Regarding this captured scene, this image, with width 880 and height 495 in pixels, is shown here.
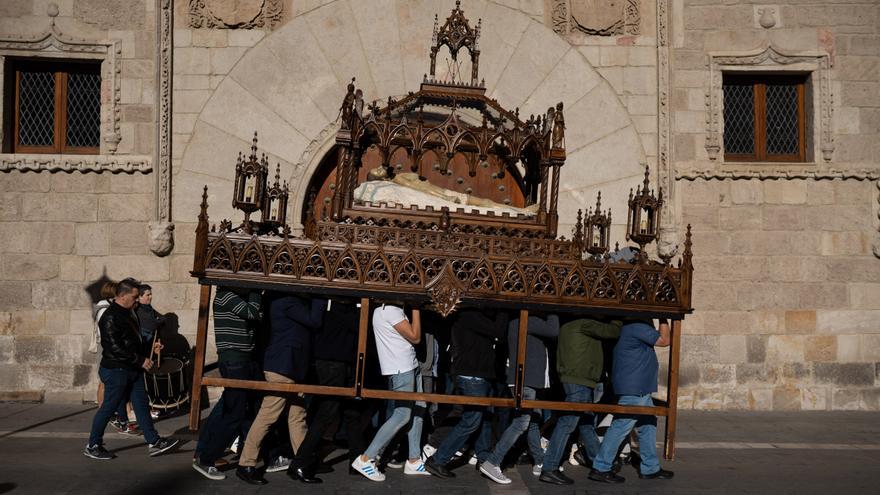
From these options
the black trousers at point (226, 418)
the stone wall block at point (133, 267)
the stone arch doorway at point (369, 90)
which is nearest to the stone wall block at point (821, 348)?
the stone arch doorway at point (369, 90)

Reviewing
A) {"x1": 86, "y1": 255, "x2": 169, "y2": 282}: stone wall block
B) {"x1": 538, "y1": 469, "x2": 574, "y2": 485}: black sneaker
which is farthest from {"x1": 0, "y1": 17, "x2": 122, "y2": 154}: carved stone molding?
{"x1": 538, "y1": 469, "x2": 574, "y2": 485}: black sneaker

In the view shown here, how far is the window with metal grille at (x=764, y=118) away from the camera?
38.4ft

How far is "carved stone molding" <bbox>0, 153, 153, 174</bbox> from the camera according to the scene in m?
11.0

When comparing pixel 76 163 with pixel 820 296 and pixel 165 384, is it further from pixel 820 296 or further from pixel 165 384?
pixel 820 296

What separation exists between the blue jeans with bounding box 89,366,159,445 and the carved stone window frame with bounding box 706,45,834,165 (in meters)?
7.60

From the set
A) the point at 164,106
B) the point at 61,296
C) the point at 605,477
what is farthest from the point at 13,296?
the point at 605,477

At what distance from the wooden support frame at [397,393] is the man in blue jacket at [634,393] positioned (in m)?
0.20

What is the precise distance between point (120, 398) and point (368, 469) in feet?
7.99

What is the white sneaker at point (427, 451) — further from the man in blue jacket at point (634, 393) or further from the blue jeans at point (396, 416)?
the man in blue jacket at point (634, 393)

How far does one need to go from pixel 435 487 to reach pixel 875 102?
822 cm

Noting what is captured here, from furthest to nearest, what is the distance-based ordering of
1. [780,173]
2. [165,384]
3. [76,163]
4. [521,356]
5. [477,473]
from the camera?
1. [780,173]
2. [76,163]
3. [165,384]
4. [477,473]
5. [521,356]

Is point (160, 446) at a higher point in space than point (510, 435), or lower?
lower

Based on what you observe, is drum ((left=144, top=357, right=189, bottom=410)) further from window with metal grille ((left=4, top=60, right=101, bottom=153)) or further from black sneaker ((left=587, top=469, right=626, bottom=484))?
black sneaker ((left=587, top=469, right=626, bottom=484))

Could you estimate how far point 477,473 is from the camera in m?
7.62
